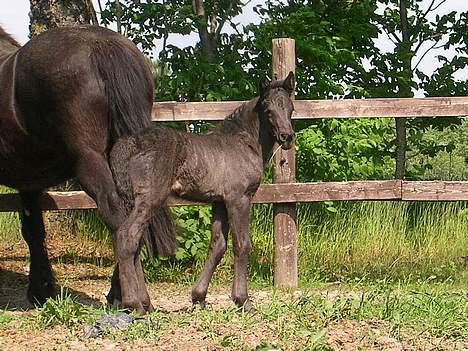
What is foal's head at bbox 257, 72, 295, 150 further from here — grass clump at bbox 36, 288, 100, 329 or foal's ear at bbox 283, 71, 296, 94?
grass clump at bbox 36, 288, 100, 329

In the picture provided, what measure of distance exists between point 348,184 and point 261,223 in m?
1.56

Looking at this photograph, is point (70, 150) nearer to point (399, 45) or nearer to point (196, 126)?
point (196, 126)

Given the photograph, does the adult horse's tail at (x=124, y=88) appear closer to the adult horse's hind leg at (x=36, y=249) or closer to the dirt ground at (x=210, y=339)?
the dirt ground at (x=210, y=339)

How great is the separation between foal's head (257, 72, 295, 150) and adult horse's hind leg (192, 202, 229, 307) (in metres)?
0.67

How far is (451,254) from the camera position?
27.7 feet

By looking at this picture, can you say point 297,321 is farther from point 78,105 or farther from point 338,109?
point 338,109

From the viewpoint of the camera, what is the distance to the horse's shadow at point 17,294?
649cm

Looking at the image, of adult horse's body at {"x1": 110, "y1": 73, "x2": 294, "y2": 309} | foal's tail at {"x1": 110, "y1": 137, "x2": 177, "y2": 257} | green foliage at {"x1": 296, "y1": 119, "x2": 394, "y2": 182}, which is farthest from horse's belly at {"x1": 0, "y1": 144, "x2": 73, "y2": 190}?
green foliage at {"x1": 296, "y1": 119, "x2": 394, "y2": 182}

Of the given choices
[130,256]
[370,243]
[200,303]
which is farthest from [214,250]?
[370,243]

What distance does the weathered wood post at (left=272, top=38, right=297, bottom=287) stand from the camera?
717cm

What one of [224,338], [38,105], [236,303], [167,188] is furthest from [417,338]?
[38,105]

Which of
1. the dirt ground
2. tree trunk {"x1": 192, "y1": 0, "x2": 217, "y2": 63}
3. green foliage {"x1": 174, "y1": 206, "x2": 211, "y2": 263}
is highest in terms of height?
tree trunk {"x1": 192, "y1": 0, "x2": 217, "y2": 63}

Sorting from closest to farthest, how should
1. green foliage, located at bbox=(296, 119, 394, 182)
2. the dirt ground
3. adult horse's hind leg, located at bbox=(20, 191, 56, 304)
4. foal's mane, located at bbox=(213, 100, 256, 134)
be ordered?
the dirt ground < foal's mane, located at bbox=(213, 100, 256, 134) < adult horse's hind leg, located at bbox=(20, 191, 56, 304) < green foliage, located at bbox=(296, 119, 394, 182)

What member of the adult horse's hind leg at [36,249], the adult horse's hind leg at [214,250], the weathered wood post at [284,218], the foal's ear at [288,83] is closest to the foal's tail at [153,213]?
the adult horse's hind leg at [214,250]
